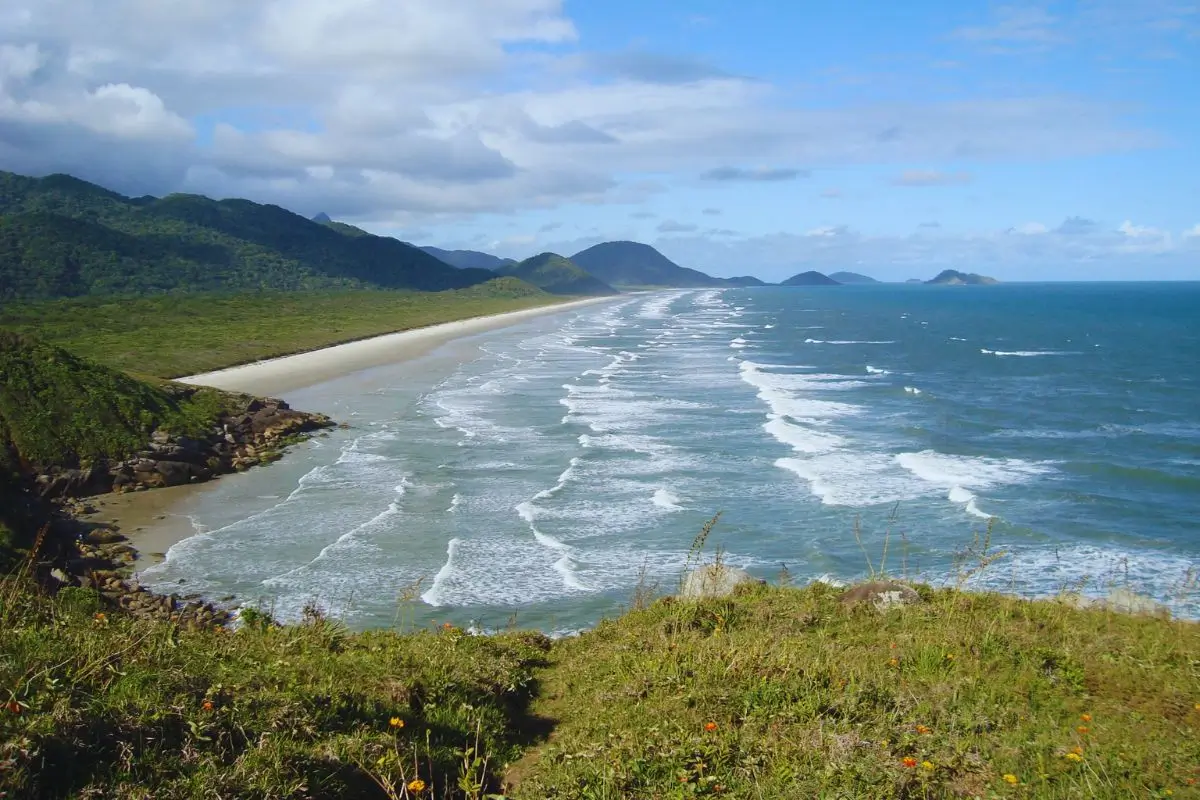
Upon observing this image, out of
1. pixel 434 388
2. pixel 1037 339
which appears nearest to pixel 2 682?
pixel 434 388

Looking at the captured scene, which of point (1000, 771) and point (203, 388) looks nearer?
point (1000, 771)

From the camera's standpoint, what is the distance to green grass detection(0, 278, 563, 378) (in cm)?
5509

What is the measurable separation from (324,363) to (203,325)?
26.0 metres

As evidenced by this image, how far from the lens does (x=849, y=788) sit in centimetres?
533

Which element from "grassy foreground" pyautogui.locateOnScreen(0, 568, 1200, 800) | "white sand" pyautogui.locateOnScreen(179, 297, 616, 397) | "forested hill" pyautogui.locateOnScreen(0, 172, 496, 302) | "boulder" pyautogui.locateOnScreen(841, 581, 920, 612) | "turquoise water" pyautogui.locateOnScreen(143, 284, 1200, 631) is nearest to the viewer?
"grassy foreground" pyautogui.locateOnScreen(0, 568, 1200, 800)


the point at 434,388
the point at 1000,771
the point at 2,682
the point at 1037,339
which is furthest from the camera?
the point at 1037,339

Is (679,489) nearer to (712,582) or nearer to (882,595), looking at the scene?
(712,582)

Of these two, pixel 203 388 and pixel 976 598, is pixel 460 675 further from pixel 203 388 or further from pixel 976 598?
pixel 203 388

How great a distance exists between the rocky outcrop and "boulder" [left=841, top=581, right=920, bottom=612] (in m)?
21.7

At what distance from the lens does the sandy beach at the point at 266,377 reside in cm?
2205

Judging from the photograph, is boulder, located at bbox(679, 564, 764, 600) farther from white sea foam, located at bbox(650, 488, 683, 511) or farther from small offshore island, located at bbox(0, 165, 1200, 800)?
white sea foam, located at bbox(650, 488, 683, 511)

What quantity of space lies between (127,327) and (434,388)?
39147 mm

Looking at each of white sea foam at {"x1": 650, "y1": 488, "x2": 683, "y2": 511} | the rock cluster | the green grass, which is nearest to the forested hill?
the green grass

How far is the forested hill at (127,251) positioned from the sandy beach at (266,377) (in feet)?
180
